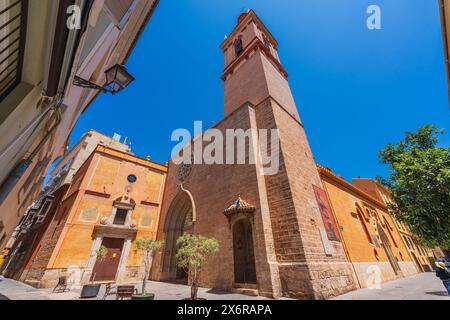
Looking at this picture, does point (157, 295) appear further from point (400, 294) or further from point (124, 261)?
point (400, 294)

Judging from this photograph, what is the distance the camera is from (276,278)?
667 centimetres

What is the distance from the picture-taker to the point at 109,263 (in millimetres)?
12086

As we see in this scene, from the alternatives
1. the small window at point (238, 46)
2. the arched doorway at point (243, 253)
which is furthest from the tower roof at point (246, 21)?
the arched doorway at point (243, 253)

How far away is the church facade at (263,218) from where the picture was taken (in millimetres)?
6723

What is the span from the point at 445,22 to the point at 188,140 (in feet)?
46.7

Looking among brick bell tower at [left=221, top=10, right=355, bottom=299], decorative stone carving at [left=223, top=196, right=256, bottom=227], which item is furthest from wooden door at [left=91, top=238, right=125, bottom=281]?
brick bell tower at [left=221, top=10, right=355, bottom=299]

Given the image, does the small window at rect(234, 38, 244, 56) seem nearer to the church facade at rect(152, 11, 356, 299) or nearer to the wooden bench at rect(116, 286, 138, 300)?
the church facade at rect(152, 11, 356, 299)

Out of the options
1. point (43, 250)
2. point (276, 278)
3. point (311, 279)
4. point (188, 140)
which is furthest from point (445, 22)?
point (43, 250)

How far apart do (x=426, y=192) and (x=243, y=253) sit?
790 cm

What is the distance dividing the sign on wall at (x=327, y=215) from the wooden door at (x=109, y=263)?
12.7m

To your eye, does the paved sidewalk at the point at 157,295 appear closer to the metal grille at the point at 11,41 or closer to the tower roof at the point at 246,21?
the metal grille at the point at 11,41

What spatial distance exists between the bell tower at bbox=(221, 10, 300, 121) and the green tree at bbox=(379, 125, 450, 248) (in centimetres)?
680

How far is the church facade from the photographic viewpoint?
6723 millimetres
